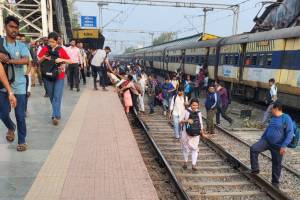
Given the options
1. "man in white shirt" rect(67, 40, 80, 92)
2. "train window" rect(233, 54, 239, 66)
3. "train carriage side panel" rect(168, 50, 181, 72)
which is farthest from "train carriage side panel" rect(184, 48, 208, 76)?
"man in white shirt" rect(67, 40, 80, 92)

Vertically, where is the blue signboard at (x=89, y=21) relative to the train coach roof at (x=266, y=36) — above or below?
above

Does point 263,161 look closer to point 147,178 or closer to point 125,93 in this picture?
point 147,178

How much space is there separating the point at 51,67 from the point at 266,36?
1179cm

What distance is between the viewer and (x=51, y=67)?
24.2ft

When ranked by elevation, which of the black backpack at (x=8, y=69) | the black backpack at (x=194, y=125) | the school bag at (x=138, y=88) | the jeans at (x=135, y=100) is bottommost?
the jeans at (x=135, y=100)

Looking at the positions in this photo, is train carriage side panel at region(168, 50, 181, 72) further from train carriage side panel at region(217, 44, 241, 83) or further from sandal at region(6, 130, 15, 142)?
sandal at region(6, 130, 15, 142)

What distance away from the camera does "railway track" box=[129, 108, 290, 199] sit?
685 centimetres

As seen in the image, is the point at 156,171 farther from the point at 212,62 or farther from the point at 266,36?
the point at 212,62

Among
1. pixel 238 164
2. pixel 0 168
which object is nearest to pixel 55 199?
pixel 0 168

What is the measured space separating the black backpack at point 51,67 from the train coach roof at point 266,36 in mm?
9463

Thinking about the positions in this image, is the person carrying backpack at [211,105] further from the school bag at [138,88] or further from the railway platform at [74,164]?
the railway platform at [74,164]

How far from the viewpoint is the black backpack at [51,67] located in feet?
24.2

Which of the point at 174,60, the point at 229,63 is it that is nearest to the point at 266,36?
the point at 229,63

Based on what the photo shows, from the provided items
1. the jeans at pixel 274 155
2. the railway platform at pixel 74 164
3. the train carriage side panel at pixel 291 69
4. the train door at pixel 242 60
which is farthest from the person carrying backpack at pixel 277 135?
the train door at pixel 242 60
